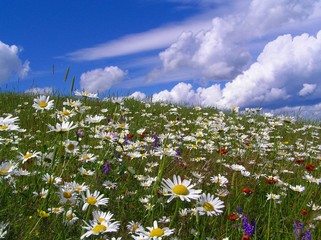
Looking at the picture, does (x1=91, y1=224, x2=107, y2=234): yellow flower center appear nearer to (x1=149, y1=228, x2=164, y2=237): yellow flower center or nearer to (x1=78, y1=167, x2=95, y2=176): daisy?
(x1=149, y1=228, x2=164, y2=237): yellow flower center

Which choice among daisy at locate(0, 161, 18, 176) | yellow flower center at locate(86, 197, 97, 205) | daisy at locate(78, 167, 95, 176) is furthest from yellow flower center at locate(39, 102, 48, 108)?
yellow flower center at locate(86, 197, 97, 205)

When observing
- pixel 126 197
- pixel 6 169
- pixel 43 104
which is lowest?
pixel 126 197

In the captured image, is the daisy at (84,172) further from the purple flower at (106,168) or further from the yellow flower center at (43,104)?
the yellow flower center at (43,104)

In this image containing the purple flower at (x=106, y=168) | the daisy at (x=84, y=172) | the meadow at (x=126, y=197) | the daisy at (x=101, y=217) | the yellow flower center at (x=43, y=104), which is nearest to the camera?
the daisy at (x=101, y=217)

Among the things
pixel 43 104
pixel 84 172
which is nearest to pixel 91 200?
pixel 84 172

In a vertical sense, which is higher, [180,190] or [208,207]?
[180,190]

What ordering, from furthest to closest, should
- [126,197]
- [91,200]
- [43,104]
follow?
[126,197] < [43,104] < [91,200]

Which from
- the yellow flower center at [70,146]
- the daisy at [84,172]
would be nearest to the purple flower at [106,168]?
the daisy at [84,172]

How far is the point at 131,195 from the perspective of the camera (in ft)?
12.9

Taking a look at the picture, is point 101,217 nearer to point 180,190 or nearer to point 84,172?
point 180,190

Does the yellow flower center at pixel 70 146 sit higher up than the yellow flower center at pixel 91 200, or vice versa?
the yellow flower center at pixel 70 146

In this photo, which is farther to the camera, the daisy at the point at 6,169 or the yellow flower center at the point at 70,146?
the yellow flower center at the point at 70,146

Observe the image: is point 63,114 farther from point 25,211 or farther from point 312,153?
point 312,153

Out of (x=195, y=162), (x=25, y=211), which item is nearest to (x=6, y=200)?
(x=25, y=211)
